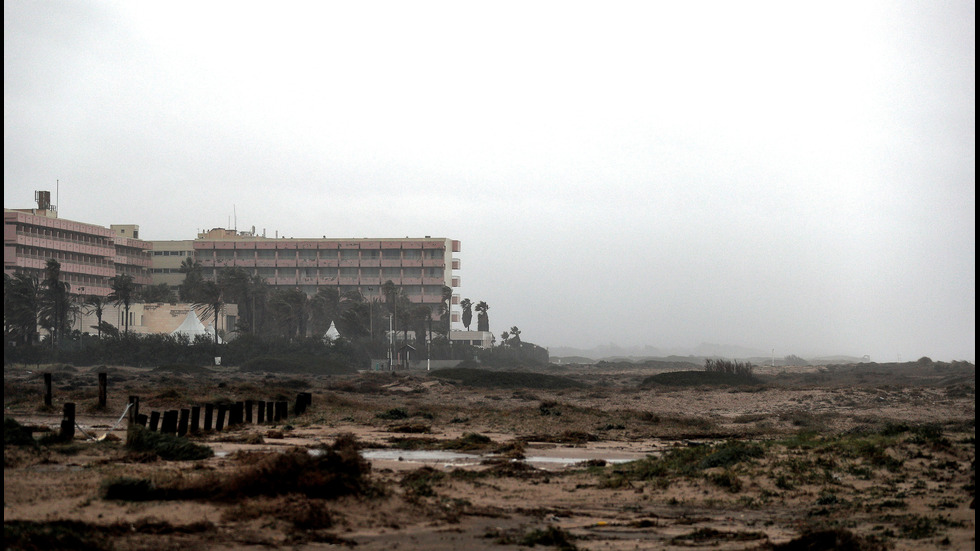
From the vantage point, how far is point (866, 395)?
161ft

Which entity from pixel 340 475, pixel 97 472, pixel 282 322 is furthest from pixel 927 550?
pixel 282 322

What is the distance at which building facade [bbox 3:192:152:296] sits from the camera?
4943 inches

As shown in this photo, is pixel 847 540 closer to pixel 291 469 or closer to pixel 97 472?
pixel 291 469

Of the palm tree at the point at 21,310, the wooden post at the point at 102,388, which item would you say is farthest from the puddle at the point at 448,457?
the palm tree at the point at 21,310

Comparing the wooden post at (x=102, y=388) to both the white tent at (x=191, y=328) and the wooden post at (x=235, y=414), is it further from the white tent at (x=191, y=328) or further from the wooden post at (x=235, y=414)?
the white tent at (x=191, y=328)

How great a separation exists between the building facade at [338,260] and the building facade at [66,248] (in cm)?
1491

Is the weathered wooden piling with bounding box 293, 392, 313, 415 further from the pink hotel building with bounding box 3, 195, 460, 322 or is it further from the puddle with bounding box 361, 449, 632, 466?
the pink hotel building with bounding box 3, 195, 460, 322

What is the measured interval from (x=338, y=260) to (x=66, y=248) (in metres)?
47.9

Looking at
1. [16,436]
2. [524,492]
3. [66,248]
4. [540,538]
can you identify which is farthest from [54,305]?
[540,538]

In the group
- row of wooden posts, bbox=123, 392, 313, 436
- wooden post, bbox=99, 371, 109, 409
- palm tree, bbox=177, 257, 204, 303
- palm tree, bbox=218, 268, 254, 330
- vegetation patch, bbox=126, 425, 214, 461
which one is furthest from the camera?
palm tree, bbox=177, 257, 204, 303

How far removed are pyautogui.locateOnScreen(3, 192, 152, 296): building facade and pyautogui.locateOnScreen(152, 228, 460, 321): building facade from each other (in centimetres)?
1491

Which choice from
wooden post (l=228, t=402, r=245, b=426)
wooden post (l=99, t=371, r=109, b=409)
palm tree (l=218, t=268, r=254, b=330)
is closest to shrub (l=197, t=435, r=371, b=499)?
wooden post (l=228, t=402, r=245, b=426)

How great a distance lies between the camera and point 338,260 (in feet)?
554

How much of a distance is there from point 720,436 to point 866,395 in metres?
24.6
